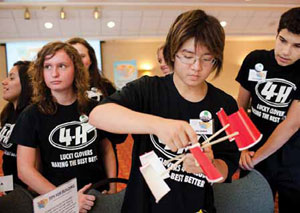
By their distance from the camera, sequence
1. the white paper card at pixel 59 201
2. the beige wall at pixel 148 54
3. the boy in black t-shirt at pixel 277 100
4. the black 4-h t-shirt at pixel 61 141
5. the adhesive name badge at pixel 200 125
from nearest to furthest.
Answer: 1. the white paper card at pixel 59 201
2. the adhesive name badge at pixel 200 125
3. the black 4-h t-shirt at pixel 61 141
4. the boy in black t-shirt at pixel 277 100
5. the beige wall at pixel 148 54

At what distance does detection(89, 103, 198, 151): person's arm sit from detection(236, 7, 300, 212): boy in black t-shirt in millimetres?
918

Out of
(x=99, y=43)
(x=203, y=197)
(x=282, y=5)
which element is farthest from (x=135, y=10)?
(x=203, y=197)

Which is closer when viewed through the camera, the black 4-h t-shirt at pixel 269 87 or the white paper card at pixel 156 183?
the white paper card at pixel 156 183

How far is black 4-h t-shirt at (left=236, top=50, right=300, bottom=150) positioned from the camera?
4.82 ft

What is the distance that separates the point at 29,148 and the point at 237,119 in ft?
3.30

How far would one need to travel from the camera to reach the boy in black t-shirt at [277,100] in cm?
142

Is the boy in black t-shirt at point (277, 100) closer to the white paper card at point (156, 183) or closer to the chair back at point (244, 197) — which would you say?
the chair back at point (244, 197)

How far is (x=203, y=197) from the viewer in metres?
0.98

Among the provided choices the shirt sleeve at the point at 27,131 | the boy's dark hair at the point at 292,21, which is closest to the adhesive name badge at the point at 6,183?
the shirt sleeve at the point at 27,131

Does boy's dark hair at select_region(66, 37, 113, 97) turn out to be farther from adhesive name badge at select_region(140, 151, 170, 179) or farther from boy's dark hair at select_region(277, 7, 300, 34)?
adhesive name badge at select_region(140, 151, 170, 179)

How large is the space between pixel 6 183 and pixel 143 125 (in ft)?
2.75

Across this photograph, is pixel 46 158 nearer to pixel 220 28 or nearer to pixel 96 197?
Result: pixel 96 197

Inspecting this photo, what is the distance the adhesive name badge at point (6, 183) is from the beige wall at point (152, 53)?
6360 millimetres

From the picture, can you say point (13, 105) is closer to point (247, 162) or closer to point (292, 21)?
point (247, 162)
